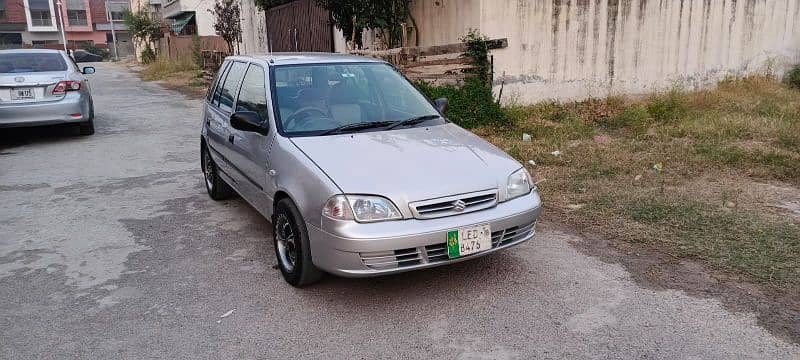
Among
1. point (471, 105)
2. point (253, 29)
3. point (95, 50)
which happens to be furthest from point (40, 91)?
point (95, 50)

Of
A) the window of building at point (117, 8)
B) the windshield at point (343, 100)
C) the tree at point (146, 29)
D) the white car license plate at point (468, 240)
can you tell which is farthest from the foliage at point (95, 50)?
the white car license plate at point (468, 240)

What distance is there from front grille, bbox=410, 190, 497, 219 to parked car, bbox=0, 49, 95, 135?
7.97 meters

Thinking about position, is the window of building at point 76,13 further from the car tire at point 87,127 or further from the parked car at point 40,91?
the car tire at point 87,127

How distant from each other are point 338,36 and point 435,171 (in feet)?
32.8

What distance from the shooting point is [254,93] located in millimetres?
4957

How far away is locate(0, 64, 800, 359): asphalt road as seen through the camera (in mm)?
3305

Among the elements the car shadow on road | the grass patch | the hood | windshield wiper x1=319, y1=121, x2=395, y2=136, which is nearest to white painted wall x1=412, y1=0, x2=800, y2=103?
windshield wiper x1=319, y1=121, x2=395, y2=136

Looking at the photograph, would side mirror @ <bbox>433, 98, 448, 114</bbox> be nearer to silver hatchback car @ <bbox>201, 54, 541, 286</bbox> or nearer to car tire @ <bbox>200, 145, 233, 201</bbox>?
silver hatchback car @ <bbox>201, 54, 541, 286</bbox>

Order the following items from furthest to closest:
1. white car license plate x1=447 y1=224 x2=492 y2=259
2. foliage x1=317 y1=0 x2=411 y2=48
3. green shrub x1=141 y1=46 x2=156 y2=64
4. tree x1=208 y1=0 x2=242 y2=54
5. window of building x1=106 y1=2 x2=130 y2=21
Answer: window of building x1=106 y1=2 x2=130 y2=21
green shrub x1=141 y1=46 x2=156 y2=64
tree x1=208 y1=0 x2=242 y2=54
foliage x1=317 y1=0 x2=411 y2=48
white car license plate x1=447 y1=224 x2=492 y2=259

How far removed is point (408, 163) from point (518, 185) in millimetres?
788

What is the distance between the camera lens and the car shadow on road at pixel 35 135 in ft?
31.6

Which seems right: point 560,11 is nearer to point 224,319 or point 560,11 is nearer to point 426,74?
point 426,74

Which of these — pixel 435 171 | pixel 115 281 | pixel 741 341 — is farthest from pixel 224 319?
pixel 741 341

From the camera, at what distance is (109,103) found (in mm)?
15289
